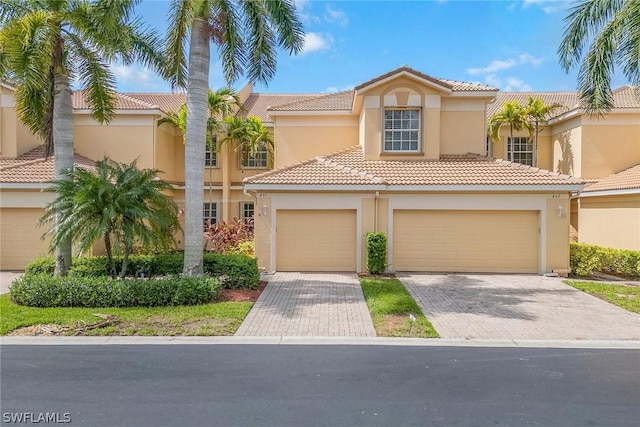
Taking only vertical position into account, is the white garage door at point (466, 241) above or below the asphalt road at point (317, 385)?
above

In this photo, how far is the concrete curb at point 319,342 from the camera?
7164 mm

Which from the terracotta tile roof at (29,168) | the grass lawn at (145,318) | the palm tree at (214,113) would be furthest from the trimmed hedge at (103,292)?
the palm tree at (214,113)

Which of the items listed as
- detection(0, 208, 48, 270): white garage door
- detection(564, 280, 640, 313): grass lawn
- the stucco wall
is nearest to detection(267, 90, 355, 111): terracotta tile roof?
detection(0, 208, 48, 270): white garage door

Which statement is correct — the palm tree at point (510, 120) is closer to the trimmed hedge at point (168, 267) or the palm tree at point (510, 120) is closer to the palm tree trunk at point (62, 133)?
the trimmed hedge at point (168, 267)

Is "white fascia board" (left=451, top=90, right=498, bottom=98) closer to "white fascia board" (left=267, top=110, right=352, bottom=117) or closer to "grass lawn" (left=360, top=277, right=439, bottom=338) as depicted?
"white fascia board" (left=267, top=110, right=352, bottom=117)

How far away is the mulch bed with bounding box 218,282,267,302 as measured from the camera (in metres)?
10.3

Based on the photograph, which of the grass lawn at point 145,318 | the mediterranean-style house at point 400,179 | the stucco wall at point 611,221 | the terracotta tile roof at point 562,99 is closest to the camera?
the grass lawn at point 145,318

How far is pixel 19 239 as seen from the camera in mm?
15102

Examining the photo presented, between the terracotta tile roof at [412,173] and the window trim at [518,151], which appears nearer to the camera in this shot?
the terracotta tile roof at [412,173]

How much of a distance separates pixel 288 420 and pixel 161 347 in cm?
352

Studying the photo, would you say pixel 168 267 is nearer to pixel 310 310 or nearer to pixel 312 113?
pixel 310 310

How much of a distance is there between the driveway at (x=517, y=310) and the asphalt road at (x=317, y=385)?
3.27 ft

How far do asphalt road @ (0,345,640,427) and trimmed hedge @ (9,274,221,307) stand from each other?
240 cm

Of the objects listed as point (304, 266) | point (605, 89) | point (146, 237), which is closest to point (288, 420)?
point (146, 237)
